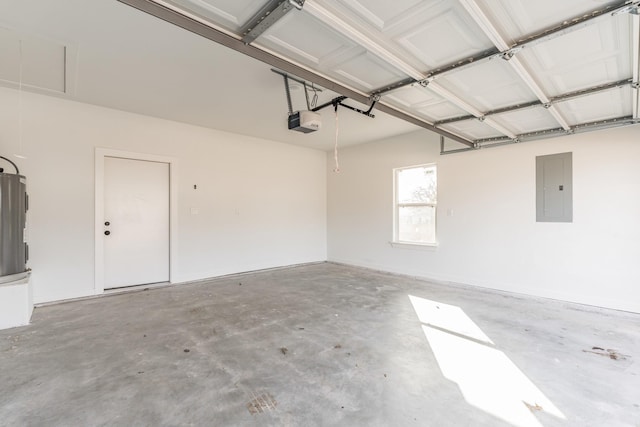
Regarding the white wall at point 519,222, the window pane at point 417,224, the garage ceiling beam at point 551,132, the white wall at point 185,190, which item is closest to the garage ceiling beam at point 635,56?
the garage ceiling beam at point 551,132

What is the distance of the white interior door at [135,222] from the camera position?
15.2 feet

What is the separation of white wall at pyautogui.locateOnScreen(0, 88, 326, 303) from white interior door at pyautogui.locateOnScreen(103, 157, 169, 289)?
0.75ft

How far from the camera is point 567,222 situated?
164 inches

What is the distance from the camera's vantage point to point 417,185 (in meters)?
5.91

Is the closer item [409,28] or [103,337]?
[409,28]

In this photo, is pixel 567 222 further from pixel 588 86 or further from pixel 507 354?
pixel 507 354

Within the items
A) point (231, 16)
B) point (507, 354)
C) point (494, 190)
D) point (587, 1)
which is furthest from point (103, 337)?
point (494, 190)

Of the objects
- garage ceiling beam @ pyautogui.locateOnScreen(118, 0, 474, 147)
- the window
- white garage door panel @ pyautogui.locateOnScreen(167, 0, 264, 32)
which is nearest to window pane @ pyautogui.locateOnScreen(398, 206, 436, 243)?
the window

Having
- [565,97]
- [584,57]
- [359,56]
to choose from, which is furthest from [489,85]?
[359,56]

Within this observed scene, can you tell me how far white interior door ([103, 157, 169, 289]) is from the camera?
4.63 m

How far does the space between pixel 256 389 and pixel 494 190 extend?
15.1 ft

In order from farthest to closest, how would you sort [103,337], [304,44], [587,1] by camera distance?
[103,337], [304,44], [587,1]

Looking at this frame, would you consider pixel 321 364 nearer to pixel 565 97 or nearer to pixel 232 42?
pixel 232 42

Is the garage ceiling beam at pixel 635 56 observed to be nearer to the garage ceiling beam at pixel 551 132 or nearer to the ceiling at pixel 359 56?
the ceiling at pixel 359 56
